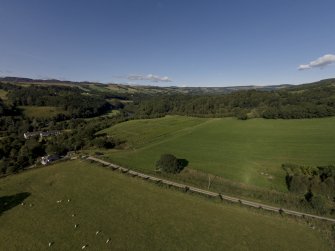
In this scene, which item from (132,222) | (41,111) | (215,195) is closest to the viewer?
(132,222)

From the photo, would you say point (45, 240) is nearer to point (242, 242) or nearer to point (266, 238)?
point (242, 242)

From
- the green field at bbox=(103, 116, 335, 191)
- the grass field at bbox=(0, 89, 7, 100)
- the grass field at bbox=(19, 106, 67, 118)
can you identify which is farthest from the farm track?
the grass field at bbox=(0, 89, 7, 100)

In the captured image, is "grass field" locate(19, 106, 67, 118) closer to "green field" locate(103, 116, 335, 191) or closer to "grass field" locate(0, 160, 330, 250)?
"green field" locate(103, 116, 335, 191)

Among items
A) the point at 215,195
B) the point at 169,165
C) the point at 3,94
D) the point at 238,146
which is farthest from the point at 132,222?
the point at 3,94

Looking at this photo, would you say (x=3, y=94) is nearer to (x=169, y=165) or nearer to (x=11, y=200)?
(x=11, y=200)

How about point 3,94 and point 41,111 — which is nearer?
point 41,111

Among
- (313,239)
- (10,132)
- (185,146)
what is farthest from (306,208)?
(10,132)
